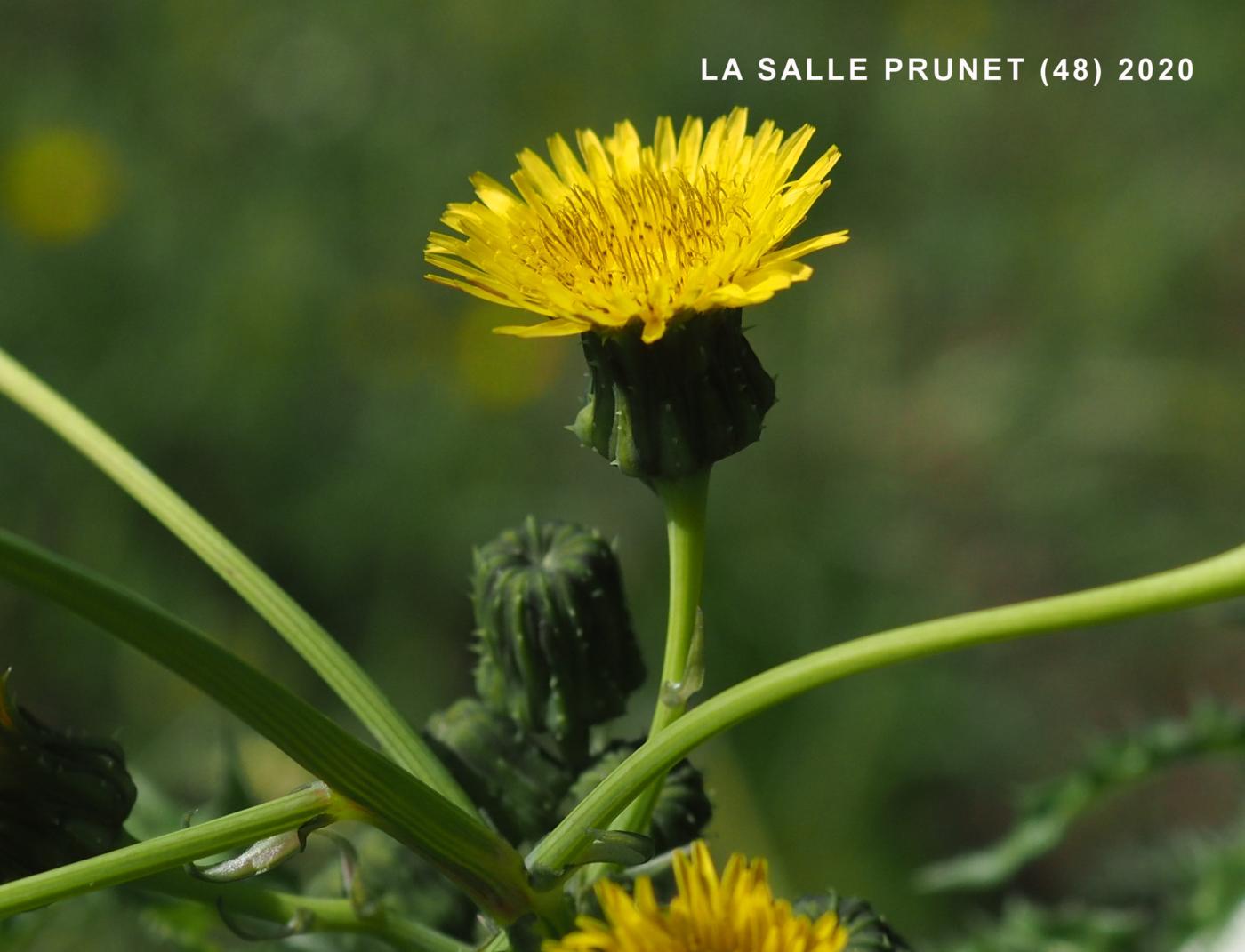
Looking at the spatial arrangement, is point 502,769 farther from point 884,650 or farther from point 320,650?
point 884,650

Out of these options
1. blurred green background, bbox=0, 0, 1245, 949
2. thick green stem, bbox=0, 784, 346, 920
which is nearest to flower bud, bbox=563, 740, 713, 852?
thick green stem, bbox=0, 784, 346, 920

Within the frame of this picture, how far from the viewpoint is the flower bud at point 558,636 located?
2.05 metres

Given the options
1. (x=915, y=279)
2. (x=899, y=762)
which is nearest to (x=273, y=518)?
(x=899, y=762)

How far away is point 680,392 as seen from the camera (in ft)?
6.03

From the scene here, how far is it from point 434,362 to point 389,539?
0.86 m

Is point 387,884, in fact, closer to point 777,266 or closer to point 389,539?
point 777,266

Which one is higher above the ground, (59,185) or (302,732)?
(59,185)

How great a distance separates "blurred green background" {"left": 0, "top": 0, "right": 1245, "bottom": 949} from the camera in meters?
4.62

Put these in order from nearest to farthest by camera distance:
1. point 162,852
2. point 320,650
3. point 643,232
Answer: point 162,852
point 320,650
point 643,232

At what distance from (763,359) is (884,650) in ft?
13.5

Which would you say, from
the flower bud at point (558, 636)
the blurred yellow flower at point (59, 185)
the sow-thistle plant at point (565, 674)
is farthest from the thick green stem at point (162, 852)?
the blurred yellow flower at point (59, 185)

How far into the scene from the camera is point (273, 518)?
16.2 feet

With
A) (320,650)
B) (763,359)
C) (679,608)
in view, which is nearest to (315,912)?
(320,650)

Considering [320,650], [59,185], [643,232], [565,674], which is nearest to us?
[320,650]
